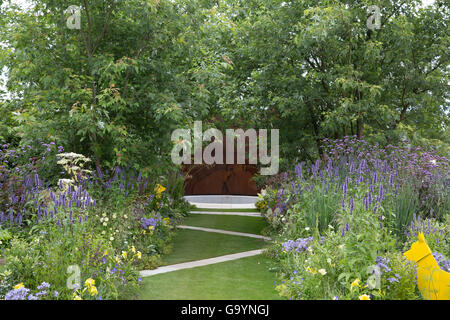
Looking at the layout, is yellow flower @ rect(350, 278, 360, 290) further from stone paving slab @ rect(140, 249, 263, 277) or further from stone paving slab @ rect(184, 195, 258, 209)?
stone paving slab @ rect(184, 195, 258, 209)

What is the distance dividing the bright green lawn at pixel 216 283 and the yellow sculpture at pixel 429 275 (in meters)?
1.42

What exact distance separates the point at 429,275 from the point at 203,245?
13.4 ft

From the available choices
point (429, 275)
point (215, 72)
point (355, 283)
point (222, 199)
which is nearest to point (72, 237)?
point (355, 283)

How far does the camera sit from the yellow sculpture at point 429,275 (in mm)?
3689

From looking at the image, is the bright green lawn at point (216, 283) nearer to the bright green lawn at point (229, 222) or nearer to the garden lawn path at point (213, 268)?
the garden lawn path at point (213, 268)

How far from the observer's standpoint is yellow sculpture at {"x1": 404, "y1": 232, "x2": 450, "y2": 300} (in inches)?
145

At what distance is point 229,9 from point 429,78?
4531 mm

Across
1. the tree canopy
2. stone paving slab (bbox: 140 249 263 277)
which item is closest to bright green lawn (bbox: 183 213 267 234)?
the tree canopy

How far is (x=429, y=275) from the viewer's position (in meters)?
3.76

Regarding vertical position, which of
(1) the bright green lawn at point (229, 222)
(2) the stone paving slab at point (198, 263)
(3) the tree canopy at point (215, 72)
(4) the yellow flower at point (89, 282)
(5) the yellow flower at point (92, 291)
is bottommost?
(1) the bright green lawn at point (229, 222)

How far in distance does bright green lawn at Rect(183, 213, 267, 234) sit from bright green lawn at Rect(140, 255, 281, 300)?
130 inches

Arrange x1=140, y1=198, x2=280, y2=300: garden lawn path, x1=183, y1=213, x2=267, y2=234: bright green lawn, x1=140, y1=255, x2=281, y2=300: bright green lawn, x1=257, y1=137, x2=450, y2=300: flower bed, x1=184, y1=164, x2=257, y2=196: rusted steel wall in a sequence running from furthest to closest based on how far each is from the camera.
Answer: x1=184, y1=164, x2=257, y2=196: rusted steel wall, x1=183, y1=213, x2=267, y2=234: bright green lawn, x1=140, y1=198, x2=280, y2=300: garden lawn path, x1=140, y1=255, x2=281, y2=300: bright green lawn, x1=257, y1=137, x2=450, y2=300: flower bed

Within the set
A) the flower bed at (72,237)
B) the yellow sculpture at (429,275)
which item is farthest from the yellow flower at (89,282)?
the yellow sculpture at (429,275)
